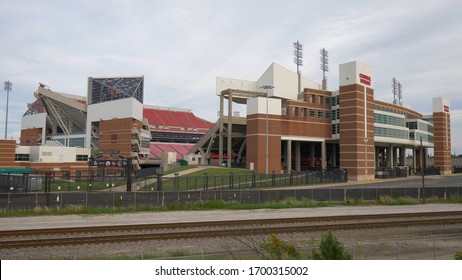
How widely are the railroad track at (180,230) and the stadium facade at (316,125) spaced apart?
134ft

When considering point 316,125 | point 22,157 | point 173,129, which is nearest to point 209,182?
point 316,125

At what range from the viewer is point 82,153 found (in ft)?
277

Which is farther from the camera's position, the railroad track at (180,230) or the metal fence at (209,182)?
the metal fence at (209,182)

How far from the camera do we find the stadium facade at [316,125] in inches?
2744

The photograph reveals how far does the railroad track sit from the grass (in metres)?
7.66

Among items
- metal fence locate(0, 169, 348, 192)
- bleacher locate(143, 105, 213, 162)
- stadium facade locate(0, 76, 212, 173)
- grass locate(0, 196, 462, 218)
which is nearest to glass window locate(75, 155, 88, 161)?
stadium facade locate(0, 76, 212, 173)

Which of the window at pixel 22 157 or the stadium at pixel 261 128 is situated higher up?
the stadium at pixel 261 128

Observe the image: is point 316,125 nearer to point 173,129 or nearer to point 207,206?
point 207,206

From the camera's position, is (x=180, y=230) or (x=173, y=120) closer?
(x=180, y=230)

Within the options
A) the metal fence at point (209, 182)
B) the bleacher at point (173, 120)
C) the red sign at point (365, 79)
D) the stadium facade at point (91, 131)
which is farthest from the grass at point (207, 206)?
the bleacher at point (173, 120)

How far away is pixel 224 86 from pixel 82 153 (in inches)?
1441

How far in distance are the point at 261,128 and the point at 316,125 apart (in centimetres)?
1439

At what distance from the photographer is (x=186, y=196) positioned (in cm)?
3366

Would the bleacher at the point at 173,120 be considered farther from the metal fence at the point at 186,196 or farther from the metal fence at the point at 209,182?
the metal fence at the point at 186,196
